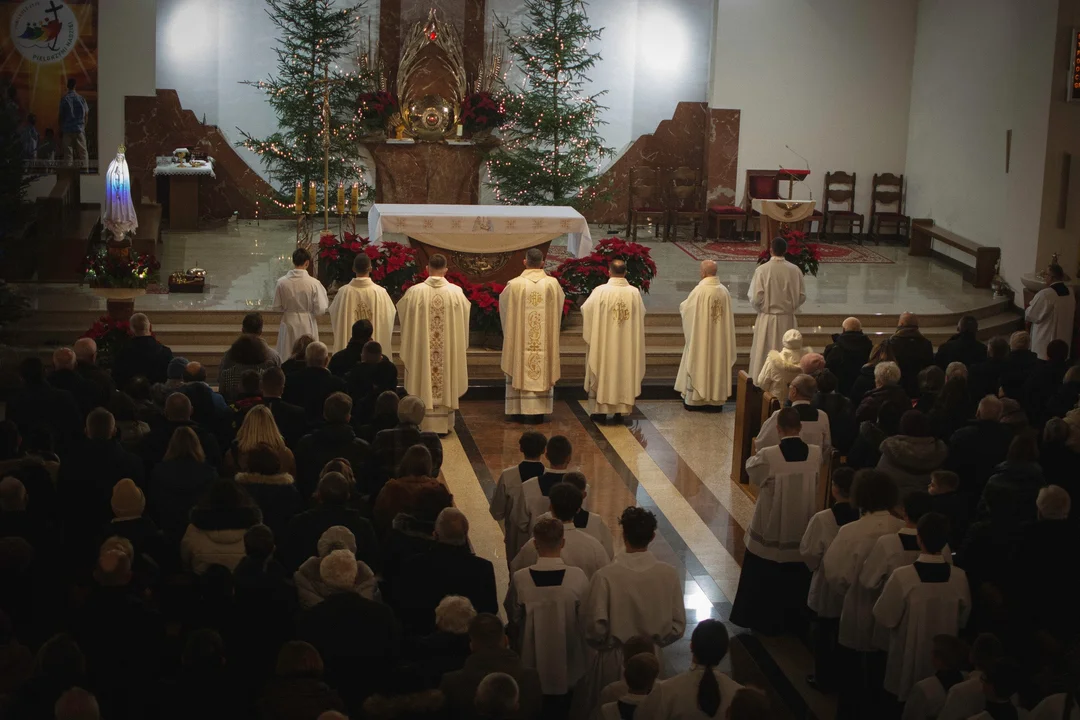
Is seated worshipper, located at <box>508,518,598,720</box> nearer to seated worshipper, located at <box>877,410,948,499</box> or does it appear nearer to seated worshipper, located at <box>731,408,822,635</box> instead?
seated worshipper, located at <box>731,408,822,635</box>

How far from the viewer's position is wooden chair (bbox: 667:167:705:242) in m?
20.0

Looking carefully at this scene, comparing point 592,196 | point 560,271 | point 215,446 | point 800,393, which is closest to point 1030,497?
point 800,393

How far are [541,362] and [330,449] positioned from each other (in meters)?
4.60

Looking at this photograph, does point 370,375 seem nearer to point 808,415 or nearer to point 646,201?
point 808,415

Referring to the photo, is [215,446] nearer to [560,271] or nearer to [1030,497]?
[1030,497]

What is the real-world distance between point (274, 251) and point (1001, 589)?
→ 13069 millimetres

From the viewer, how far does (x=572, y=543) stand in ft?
21.7

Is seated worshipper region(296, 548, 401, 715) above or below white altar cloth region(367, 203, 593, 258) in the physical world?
below

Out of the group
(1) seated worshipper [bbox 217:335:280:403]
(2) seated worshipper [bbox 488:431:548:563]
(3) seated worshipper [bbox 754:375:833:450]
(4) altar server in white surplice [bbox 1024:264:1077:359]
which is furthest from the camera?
(4) altar server in white surplice [bbox 1024:264:1077:359]

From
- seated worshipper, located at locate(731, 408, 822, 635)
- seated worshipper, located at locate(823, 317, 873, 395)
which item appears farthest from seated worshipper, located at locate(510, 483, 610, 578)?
seated worshipper, located at locate(823, 317, 873, 395)

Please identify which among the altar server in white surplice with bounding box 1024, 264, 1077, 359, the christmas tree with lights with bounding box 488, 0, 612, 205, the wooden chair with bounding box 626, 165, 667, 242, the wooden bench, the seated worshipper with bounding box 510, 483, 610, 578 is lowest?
the seated worshipper with bounding box 510, 483, 610, 578

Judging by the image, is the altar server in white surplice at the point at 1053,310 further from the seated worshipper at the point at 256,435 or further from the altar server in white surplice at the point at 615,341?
the seated worshipper at the point at 256,435

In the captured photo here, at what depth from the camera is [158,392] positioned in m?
8.70

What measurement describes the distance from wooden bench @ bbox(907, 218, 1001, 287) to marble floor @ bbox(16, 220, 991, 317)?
0.74ft
